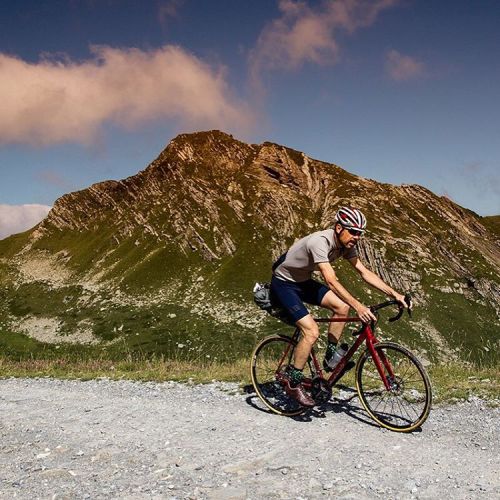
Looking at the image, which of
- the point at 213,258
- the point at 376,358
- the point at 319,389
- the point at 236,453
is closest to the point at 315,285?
the point at 376,358

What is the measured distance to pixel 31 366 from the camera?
18.5m

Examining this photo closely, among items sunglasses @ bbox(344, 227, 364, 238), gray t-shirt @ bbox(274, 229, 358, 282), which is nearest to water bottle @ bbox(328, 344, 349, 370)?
gray t-shirt @ bbox(274, 229, 358, 282)

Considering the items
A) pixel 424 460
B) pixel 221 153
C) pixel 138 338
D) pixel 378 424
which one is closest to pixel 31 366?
pixel 378 424

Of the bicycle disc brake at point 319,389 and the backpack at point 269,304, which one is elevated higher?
the backpack at point 269,304

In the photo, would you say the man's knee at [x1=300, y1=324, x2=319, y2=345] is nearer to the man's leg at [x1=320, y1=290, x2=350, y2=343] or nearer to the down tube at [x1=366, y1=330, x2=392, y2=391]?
the man's leg at [x1=320, y1=290, x2=350, y2=343]

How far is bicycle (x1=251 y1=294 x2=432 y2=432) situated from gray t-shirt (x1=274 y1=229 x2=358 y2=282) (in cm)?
114

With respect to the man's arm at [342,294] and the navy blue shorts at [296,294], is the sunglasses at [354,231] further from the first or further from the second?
the navy blue shorts at [296,294]

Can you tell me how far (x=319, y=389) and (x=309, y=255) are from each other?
2858 millimetres

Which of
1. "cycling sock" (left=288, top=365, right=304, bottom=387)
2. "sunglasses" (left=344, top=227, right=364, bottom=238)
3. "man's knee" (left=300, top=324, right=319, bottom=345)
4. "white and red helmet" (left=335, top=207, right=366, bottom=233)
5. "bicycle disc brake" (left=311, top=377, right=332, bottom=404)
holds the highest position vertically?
"white and red helmet" (left=335, top=207, right=366, bottom=233)

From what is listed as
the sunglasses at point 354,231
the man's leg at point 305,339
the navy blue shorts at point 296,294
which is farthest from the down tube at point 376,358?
the sunglasses at point 354,231

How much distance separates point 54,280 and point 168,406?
140m

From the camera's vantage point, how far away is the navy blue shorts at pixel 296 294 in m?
9.23

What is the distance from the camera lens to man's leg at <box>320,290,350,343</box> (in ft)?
29.4

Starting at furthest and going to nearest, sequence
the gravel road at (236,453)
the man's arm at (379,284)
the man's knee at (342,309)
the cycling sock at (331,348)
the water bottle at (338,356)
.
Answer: the cycling sock at (331,348)
the water bottle at (338,356)
the man's knee at (342,309)
the man's arm at (379,284)
the gravel road at (236,453)
